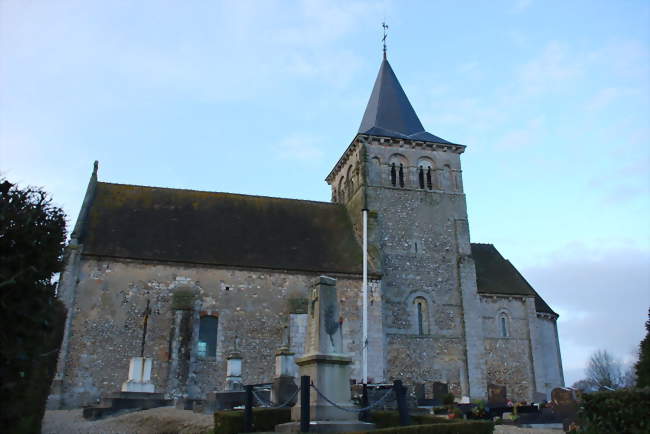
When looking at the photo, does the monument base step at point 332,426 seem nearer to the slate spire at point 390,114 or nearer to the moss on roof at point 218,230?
the moss on roof at point 218,230

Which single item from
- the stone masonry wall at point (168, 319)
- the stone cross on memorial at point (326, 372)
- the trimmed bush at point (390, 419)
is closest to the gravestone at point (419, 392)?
the stone masonry wall at point (168, 319)

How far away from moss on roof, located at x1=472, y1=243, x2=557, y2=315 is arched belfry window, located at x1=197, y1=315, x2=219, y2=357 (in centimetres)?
1292

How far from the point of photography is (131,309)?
821 inches

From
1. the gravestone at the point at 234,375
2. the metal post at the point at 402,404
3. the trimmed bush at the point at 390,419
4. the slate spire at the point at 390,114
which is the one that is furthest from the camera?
the slate spire at the point at 390,114

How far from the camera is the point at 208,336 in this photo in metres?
21.4

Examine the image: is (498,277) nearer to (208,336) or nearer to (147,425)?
(208,336)

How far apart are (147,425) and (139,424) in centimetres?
56

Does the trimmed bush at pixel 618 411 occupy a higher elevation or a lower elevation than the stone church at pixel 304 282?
lower

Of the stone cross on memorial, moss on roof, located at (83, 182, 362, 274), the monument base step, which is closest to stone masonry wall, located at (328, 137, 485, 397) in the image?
moss on roof, located at (83, 182, 362, 274)

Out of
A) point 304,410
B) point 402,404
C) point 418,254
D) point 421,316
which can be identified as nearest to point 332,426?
point 304,410

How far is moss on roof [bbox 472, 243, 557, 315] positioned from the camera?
2661 cm

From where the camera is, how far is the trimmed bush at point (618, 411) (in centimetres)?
855

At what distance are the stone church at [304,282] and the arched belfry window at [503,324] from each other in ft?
0.23

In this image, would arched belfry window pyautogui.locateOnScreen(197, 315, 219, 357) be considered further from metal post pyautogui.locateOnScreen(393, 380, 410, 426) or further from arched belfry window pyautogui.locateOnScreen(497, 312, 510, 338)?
arched belfry window pyautogui.locateOnScreen(497, 312, 510, 338)
